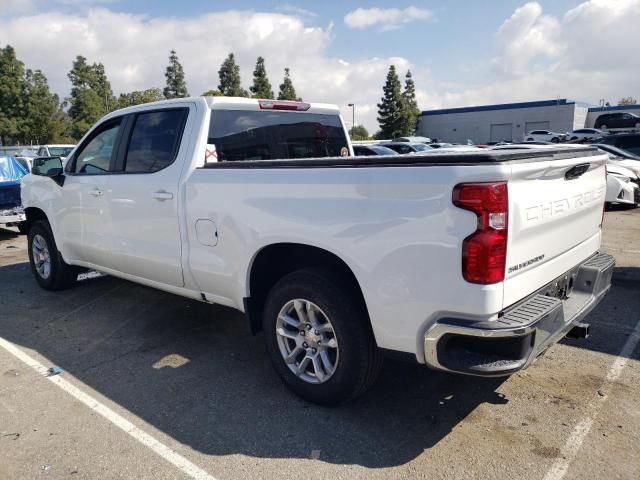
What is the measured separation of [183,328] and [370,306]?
8.68 ft

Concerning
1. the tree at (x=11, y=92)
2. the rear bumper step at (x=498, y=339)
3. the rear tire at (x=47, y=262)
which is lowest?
the rear tire at (x=47, y=262)

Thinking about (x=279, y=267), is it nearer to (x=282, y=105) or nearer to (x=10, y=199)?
(x=282, y=105)

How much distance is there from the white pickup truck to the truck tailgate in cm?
1

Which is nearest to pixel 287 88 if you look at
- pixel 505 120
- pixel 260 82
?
pixel 260 82

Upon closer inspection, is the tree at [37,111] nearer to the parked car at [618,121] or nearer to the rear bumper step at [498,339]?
the parked car at [618,121]

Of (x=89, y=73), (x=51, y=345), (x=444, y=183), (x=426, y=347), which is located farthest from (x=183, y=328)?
(x=89, y=73)

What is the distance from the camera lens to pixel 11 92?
42875 mm

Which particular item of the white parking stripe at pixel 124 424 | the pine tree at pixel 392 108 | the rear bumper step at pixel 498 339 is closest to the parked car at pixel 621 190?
the rear bumper step at pixel 498 339

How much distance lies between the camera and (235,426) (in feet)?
10.8

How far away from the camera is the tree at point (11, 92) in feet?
139

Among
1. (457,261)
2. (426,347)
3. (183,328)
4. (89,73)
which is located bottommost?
(183,328)

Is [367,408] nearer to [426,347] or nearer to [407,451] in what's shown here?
[407,451]

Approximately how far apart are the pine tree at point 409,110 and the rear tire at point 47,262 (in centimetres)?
5936

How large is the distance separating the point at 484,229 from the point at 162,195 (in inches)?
102
